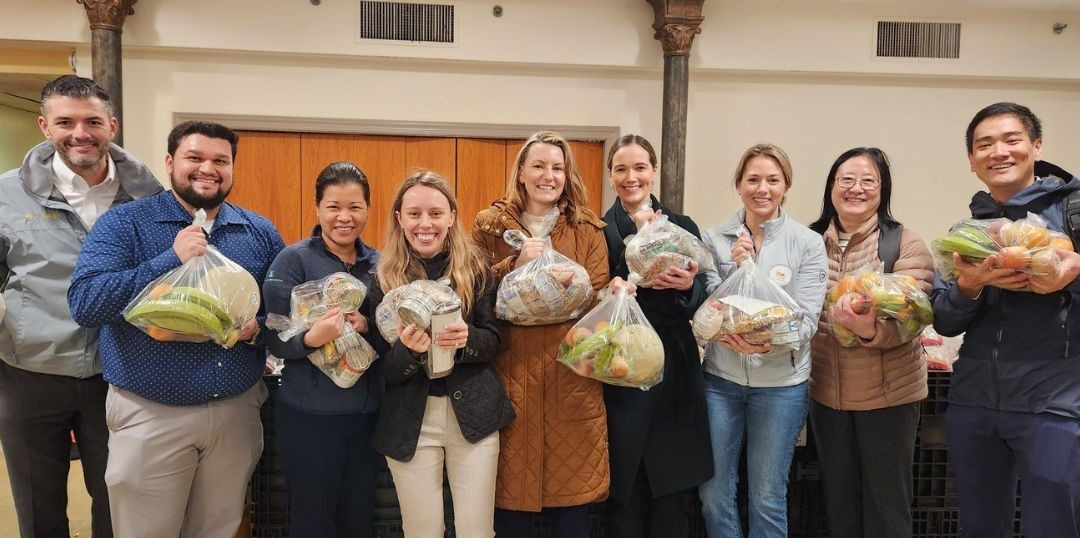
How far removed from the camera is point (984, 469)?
1.83 metres

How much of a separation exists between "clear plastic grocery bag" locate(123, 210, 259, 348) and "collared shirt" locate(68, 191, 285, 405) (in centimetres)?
7

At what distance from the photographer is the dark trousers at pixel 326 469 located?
179 cm

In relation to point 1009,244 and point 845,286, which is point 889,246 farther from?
point 1009,244

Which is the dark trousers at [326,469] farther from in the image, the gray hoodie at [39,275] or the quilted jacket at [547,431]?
the gray hoodie at [39,275]

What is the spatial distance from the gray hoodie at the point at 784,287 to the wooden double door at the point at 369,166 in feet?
7.85

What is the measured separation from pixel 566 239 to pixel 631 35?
2.64m

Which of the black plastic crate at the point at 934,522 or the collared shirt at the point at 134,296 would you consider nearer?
the collared shirt at the point at 134,296

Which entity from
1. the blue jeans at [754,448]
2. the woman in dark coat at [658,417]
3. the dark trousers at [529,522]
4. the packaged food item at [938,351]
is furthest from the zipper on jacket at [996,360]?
the dark trousers at [529,522]

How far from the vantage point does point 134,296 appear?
1.68m

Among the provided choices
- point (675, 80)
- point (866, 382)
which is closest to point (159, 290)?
point (866, 382)

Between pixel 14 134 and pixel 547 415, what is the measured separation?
24.5 feet

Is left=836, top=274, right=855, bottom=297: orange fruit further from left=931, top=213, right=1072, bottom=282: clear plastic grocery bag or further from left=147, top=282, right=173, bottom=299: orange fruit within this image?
left=147, top=282, right=173, bottom=299: orange fruit

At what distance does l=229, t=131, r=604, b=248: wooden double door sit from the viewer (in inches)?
161

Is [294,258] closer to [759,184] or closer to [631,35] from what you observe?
[759,184]
